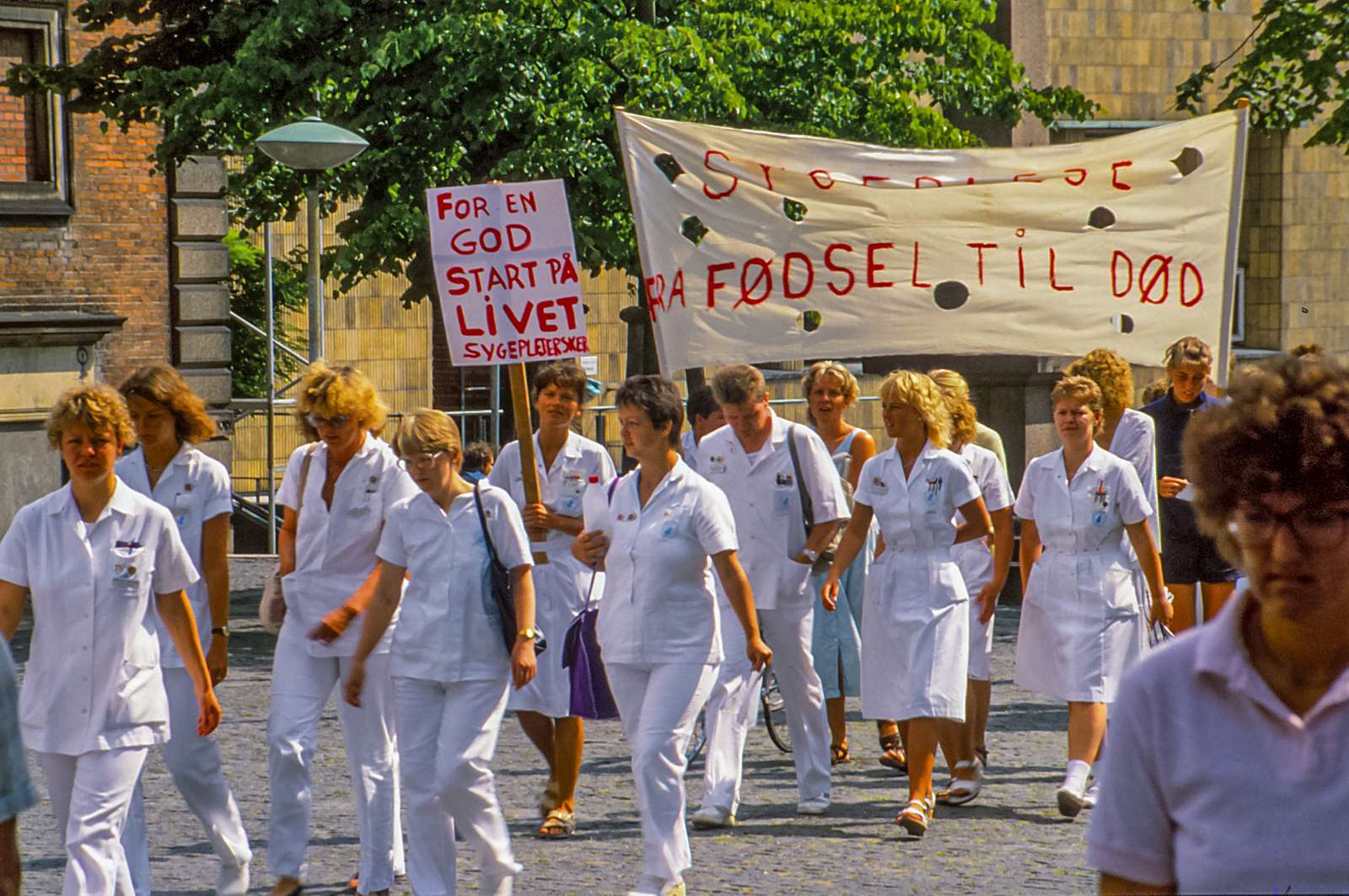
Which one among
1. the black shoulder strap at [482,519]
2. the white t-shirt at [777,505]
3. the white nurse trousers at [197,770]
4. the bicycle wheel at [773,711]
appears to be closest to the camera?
the black shoulder strap at [482,519]

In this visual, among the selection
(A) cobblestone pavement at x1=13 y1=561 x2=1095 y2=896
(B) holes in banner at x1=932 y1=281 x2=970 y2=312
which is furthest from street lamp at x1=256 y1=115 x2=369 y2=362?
(B) holes in banner at x1=932 y1=281 x2=970 y2=312

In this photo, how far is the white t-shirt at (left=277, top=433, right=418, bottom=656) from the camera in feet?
24.4

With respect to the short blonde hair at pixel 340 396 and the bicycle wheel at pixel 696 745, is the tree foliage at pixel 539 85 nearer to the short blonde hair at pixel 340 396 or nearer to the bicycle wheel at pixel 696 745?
the bicycle wheel at pixel 696 745

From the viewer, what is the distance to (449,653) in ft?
22.8

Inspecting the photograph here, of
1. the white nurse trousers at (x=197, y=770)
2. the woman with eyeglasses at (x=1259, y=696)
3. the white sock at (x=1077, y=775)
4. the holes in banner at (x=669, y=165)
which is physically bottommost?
the white sock at (x=1077, y=775)

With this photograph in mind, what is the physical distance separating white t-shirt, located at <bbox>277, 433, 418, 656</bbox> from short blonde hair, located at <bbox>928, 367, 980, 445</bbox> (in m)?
3.24

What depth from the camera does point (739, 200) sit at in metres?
10.3

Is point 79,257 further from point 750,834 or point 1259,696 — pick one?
point 1259,696

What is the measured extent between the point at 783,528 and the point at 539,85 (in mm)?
7276

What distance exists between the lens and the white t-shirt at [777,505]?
9.47m

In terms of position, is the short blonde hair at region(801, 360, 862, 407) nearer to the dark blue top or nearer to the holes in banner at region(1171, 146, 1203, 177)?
the dark blue top

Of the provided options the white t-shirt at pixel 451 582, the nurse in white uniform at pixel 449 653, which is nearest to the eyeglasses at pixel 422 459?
the nurse in white uniform at pixel 449 653

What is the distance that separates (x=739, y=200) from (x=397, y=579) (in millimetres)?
3660

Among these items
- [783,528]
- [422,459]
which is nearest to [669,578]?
[422,459]
